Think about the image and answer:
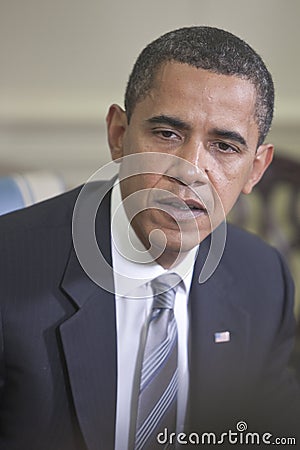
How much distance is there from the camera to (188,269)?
25.4 inches

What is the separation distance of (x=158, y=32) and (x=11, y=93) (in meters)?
0.25

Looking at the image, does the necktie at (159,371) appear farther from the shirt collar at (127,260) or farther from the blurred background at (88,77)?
the blurred background at (88,77)

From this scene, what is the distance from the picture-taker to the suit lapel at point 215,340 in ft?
2.09

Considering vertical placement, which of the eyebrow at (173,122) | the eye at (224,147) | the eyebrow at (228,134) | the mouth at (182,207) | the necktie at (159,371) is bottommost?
the necktie at (159,371)

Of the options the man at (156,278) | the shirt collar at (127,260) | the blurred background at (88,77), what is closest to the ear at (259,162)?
the man at (156,278)

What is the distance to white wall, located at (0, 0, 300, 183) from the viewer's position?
31.6 inches

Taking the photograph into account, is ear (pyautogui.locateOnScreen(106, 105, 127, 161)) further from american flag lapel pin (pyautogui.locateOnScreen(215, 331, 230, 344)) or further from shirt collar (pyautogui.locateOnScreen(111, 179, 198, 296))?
american flag lapel pin (pyautogui.locateOnScreen(215, 331, 230, 344))

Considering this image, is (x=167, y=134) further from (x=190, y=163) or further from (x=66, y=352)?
(x=66, y=352)

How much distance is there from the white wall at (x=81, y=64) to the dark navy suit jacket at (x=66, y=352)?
0.27 m

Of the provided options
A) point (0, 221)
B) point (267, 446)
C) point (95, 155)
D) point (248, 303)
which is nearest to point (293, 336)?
point (248, 303)

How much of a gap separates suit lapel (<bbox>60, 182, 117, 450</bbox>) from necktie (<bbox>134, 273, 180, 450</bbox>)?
25 mm

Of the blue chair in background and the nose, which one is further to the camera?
the blue chair in background

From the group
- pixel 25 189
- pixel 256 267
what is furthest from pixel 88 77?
pixel 256 267

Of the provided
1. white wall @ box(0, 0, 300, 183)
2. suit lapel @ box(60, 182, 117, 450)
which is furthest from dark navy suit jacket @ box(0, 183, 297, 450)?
white wall @ box(0, 0, 300, 183)
